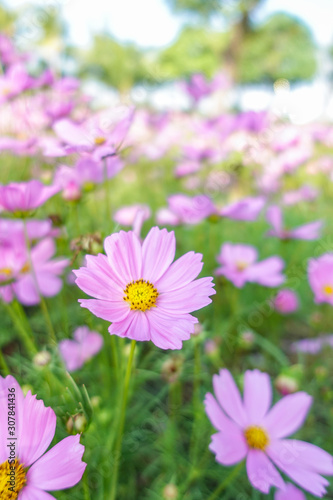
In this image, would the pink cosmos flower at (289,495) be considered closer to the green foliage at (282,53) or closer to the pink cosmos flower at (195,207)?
the pink cosmos flower at (195,207)

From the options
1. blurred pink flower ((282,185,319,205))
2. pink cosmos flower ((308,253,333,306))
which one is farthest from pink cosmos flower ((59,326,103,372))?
blurred pink flower ((282,185,319,205))

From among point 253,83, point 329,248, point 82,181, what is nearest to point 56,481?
point 82,181

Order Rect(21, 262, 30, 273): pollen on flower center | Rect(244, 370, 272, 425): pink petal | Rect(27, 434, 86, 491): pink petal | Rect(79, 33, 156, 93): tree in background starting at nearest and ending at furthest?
Rect(27, 434, 86, 491): pink petal, Rect(244, 370, 272, 425): pink petal, Rect(21, 262, 30, 273): pollen on flower center, Rect(79, 33, 156, 93): tree in background

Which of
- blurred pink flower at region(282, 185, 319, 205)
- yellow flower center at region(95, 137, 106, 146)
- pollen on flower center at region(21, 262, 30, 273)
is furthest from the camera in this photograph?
blurred pink flower at region(282, 185, 319, 205)

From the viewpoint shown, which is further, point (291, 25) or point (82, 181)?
point (291, 25)

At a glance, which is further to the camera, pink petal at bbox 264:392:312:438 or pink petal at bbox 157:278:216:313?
pink petal at bbox 264:392:312:438

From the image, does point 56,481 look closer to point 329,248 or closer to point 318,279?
point 318,279

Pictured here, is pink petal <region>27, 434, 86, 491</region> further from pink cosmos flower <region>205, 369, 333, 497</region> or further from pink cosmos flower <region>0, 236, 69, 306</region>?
pink cosmos flower <region>0, 236, 69, 306</region>
